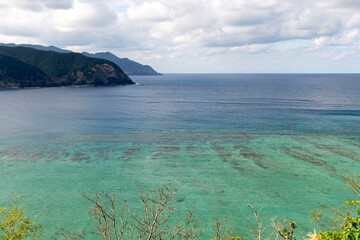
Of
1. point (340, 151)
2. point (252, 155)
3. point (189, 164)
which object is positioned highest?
point (340, 151)

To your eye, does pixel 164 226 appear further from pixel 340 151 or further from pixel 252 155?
pixel 340 151

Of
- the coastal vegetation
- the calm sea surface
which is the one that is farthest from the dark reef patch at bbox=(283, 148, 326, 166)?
the coastal vegetation

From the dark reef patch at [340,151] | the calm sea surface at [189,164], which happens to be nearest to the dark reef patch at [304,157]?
the calm sea surface at [189,164]

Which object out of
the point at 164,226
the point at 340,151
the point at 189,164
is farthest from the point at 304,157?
the point at 164,226

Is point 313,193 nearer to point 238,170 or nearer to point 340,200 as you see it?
point 340,200

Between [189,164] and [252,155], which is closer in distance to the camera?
[189,164]

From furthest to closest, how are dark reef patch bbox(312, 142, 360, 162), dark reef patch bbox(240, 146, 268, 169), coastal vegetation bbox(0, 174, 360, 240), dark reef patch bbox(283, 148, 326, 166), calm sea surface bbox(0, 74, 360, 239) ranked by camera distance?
dark reef patch bbox(312, 142, 360, 162)
dark reef patch bbox(240, 146, 268, 169)
dark reef patch bbox(283, 148, 326, 166)
calm sea surface bbox(0, 74, 360, 239)
coastal vegetation bbox(0, 174, 360, 240)

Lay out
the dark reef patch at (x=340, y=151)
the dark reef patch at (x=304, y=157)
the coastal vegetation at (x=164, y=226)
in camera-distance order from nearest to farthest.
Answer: the coastal vegetation at (x=164, y=226), the dark reef patch at (x=304, y=157), the dark reef patch at (x=340, y=151)

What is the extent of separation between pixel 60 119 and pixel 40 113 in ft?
49.4

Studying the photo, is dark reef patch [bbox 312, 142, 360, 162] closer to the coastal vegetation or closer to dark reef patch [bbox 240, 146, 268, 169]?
dark reef patch [bbox 240, 146, 268, 169]

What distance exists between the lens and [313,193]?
109ft

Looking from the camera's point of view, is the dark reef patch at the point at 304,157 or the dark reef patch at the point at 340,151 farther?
the dark reef patch at the point at 340,151

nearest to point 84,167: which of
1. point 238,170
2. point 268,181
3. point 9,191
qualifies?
point 9,191

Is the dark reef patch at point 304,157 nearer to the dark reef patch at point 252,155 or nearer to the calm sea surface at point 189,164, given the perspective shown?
the calm sea surface at point 189,164
